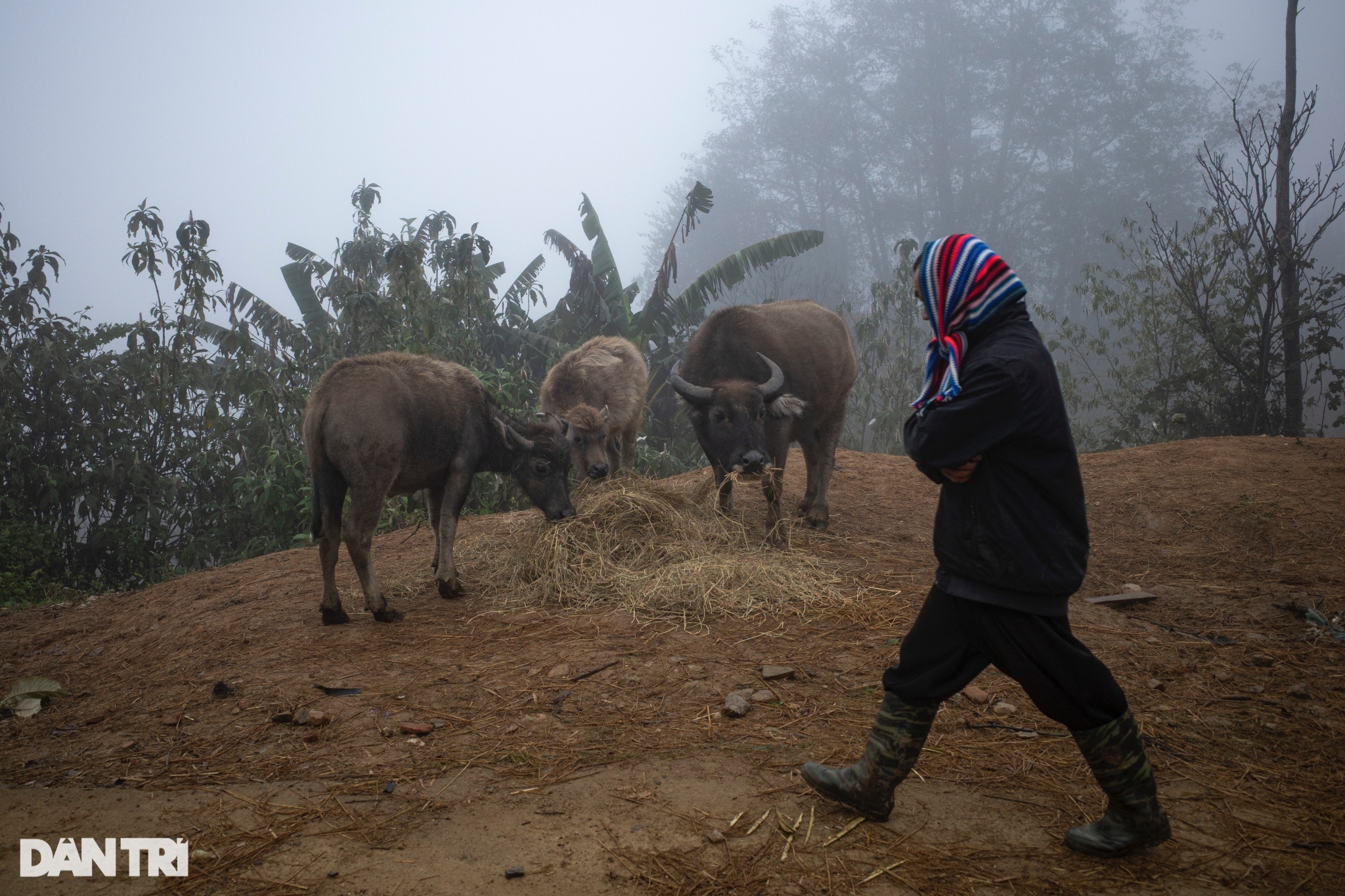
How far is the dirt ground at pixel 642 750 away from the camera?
7.94 feet

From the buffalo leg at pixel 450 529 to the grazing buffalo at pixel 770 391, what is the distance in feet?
7.01

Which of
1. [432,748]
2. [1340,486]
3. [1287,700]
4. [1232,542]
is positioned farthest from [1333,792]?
[1340,486]

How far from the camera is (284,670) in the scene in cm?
432

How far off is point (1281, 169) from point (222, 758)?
14.1 metres

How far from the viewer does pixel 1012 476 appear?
2412mm

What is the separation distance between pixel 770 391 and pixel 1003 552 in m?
4.68

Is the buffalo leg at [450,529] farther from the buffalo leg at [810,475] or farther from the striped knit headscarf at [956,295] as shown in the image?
the striped knit headscarf at [956,295]

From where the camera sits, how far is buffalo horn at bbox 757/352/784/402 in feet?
22.8

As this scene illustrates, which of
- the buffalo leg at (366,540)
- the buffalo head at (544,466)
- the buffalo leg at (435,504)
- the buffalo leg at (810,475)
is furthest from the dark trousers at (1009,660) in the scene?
the buffalo leg at (810,475)

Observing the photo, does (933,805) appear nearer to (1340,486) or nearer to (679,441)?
(1340,486)

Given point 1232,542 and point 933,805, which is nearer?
point 933,805

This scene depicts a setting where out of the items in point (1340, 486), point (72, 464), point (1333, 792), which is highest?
point (72, 464)

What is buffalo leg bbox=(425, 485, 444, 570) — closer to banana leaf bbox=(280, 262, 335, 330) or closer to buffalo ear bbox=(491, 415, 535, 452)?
buffalo ear bbox=(491, 415, 535, 452)

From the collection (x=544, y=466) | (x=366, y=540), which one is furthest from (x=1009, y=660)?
(x=544, y=466)
